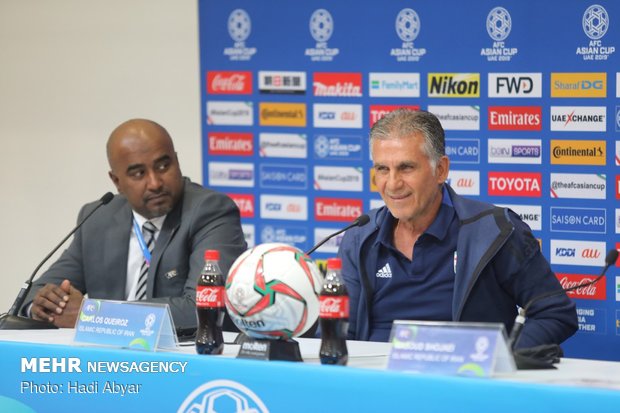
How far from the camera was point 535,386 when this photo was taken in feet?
7.22

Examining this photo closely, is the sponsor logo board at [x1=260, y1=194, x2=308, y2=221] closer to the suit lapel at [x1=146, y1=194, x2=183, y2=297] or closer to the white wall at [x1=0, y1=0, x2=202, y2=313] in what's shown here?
the white wall at [x1=0, y1=0, x2=202, y2=313]

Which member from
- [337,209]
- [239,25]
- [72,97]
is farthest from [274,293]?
[72,97]

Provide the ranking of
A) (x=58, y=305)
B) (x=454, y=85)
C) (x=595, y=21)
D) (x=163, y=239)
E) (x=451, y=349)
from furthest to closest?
(x=454, y=85) < (x=595, y=21) < (x=163, y=239) < (x=58, y=305) < (x=451, y=349)

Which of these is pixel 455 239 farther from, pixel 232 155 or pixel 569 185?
pixel 232 155

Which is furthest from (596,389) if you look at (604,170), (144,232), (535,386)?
(604,170)

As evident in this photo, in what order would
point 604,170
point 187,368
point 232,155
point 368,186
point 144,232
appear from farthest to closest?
1. point 232,155
2. point 368,186
3. point 604,170
4. point 144,232
5. point 187,368

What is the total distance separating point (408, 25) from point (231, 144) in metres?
1.15

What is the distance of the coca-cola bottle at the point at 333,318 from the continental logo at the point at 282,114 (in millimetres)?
2677

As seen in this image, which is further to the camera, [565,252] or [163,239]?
[565,252]

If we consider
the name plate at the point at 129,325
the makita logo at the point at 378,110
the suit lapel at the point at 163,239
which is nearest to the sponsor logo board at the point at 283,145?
the makita logo at the point at 378,110

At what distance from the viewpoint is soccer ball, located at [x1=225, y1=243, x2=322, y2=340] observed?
2.48 metres

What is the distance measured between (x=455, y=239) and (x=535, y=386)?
1095mm

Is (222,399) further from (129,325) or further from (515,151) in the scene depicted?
(515,151)

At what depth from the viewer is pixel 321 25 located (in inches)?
199
